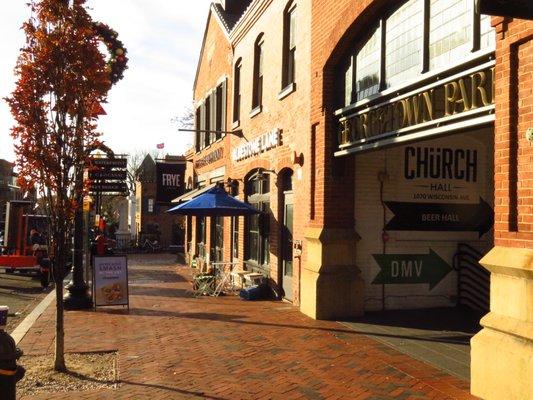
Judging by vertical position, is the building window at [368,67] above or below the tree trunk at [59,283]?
above

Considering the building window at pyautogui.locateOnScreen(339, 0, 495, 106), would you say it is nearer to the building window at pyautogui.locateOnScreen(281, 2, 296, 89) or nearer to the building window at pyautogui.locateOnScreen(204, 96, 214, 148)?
the building window at pyautogui.locateOnScreen(281, 2, 296, 89)

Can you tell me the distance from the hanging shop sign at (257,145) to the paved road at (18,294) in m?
6.38

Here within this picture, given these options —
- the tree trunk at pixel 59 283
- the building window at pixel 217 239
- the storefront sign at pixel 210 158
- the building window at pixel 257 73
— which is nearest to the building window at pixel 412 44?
the tree trunk at pixel 59 283

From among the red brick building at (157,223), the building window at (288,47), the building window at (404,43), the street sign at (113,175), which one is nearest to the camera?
the building window at (404,43)

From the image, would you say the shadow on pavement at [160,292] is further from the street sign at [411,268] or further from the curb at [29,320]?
the street sign at [411,268]

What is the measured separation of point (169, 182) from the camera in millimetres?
24906

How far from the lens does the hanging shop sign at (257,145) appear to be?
491 inches

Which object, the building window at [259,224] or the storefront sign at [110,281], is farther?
the building window at [259,224]

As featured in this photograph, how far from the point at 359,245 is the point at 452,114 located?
413 centimetres

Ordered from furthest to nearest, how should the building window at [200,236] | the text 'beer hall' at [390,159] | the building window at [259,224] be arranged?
the building window at [200,236] < the building window at [259,224] < the text 'beer hall' at [390,159]

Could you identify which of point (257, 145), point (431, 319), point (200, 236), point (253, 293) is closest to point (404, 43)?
point (431, 319)

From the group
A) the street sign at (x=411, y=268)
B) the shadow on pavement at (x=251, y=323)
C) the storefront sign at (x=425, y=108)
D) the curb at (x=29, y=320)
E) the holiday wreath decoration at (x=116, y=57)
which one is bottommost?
the curb at (x=29, y=320)

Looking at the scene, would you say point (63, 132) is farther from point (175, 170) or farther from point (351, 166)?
point (175, 170)

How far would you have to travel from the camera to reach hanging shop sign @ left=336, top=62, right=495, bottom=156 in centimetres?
579
